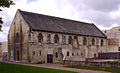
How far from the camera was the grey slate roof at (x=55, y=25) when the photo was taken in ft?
134

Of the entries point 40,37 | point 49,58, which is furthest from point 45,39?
point 49,58

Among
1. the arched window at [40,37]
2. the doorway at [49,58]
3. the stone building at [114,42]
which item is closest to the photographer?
the doorway at [49,58]

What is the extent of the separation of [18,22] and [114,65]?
27050mm

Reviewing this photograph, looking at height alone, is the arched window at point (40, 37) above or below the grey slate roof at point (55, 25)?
below

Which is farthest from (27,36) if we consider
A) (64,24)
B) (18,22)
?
(64,24)

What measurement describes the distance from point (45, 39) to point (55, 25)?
6.38m

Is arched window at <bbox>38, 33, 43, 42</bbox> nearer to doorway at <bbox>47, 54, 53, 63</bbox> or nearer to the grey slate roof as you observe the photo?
the grey slate roof

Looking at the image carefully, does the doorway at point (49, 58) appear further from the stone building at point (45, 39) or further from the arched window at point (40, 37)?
the arched window at point (40, 37)

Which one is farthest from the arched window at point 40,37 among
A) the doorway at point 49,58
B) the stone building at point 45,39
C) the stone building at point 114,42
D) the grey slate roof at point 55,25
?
the stone building at point 114,42

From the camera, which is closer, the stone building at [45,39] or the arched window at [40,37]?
the stone building at [45,39]

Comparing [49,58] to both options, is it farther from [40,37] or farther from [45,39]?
[40,37]

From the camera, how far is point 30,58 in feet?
124

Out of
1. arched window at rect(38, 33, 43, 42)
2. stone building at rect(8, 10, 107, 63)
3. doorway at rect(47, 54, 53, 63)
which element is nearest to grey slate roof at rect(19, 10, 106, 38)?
stone building at rect(8, 10, 107, 63)

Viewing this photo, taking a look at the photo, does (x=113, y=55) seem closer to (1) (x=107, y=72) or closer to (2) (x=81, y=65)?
(2) (x=81, y=65)
